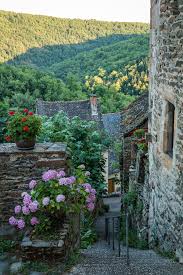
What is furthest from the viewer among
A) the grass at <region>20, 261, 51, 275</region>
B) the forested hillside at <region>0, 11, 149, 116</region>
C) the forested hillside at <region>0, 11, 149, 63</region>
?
the forested hillside at <region>0, 11, 149, 63</region>

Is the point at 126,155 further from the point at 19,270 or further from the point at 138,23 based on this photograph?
the point at 138,23

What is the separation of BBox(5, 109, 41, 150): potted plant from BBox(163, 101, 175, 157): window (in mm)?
2311

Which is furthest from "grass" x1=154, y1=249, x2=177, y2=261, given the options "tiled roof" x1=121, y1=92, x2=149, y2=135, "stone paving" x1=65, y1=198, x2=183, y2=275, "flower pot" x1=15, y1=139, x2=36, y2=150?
"tiled roof" x1=121, y1=92, x2=149, y2=135

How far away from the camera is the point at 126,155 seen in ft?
49.2

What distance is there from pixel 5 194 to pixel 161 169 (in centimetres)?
296

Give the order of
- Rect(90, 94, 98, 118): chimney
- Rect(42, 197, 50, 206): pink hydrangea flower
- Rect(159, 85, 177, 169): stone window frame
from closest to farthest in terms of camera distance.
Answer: Rect(42, 197, 50, 206): pink hydrangea flower → Rect(159, 85, 177, 169): stone window frame → Rect(90, 94, 98, 118): chimney

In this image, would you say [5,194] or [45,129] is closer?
[5,194]

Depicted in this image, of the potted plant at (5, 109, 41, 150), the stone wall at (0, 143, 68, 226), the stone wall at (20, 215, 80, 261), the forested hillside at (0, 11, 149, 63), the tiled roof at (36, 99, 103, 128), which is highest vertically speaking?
the forested hillside at (0, 11, 149, 63)

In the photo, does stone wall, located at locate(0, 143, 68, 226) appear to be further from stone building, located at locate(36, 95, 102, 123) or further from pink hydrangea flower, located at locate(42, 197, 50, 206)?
stone building, located at locate(36, 95, 102, 123)

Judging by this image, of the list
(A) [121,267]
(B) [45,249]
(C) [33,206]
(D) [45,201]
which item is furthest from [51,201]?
(A) [121,267]

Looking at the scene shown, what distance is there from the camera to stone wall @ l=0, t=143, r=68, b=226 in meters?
6.82

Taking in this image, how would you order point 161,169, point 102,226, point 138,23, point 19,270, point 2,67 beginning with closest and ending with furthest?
point 19,270 → point 161,169 → point 102,226 → point 2,67 → point 138,23

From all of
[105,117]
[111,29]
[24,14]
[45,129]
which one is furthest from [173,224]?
[111,29]

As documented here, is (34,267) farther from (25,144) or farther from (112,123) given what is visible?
(112,123)
